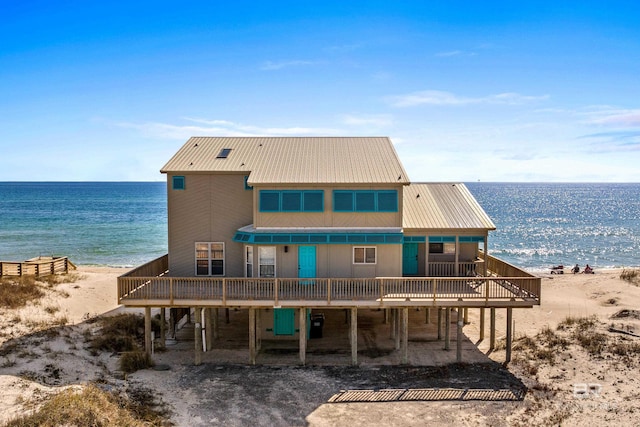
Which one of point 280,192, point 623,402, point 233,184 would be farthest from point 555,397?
point 233,184

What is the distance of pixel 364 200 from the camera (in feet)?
68.1

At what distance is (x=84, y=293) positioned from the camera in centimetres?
2966

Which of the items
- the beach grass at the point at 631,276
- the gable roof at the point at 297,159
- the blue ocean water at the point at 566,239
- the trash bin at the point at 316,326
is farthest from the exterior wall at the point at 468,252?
the blue ocean water at the point at 566,239

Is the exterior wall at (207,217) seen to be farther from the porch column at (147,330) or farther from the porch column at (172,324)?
the porch column at (172,324)

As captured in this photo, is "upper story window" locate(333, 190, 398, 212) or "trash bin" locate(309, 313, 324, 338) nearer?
"upper story window" locate(333, 190, 398, 212)

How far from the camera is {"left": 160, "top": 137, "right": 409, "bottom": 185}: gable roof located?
20859 mm

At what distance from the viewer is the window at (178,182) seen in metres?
22.0

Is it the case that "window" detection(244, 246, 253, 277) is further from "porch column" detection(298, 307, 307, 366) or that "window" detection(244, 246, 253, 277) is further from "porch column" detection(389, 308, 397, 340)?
"porch column" detection(389, 308, 397, 340)

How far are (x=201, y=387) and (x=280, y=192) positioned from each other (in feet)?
26.5

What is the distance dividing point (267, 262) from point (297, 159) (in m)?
4.93

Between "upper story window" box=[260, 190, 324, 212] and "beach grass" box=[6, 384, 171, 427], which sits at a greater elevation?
"upper story window" box=[260, 190, 324, 212]

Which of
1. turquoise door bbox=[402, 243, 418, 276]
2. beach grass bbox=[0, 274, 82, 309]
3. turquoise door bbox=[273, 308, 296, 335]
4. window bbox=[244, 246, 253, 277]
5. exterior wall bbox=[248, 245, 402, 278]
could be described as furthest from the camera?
beach grass bbox=[0, 274, 82, 309]

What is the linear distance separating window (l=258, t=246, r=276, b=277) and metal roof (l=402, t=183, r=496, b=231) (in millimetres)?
5746

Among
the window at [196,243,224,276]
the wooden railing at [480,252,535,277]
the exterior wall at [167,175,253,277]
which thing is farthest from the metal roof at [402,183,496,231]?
the window at [196,243,224,276]
